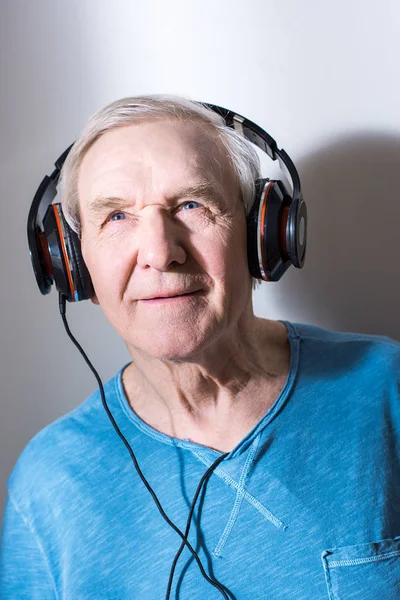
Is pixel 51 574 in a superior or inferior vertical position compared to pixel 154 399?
inferior

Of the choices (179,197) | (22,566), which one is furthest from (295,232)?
(22,566)

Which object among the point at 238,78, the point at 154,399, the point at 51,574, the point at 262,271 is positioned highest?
the point at 238,78

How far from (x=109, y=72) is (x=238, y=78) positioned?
296 mm

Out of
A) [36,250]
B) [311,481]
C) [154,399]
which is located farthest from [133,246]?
[311,481]

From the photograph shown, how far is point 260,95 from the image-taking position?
153cm

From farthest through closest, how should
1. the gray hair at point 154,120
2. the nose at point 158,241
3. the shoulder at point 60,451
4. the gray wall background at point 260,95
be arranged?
1. the gray wall background at point 260,95
2. the shoulder at point 60,451
3. the gray hair at point 154,120
4. the nose at point 158,241

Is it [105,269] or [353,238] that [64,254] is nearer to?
[105,269]

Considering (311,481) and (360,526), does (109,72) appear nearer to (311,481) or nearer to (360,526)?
(311,481)

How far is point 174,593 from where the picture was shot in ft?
3.89

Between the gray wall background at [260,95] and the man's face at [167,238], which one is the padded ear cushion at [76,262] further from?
the gray wall background at [260,95]

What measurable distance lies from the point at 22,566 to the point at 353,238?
996 mm

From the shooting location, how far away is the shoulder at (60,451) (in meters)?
1.35

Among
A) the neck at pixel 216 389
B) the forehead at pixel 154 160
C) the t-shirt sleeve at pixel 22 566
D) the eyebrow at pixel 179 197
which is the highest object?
the forehead at pixel 154 160

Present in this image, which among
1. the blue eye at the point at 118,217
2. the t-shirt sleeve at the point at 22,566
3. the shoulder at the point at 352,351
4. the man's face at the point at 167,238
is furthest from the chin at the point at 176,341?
the t-shirt sleeve at the point at 22,566
